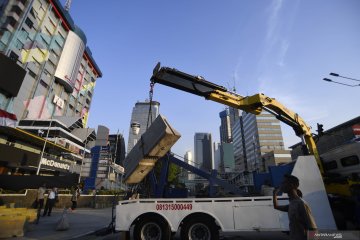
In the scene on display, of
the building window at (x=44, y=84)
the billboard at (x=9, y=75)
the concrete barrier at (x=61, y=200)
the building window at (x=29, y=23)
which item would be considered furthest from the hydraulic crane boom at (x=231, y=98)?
the building window at (x=44, y=84)

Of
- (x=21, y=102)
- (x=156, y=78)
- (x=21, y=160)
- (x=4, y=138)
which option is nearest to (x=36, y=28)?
(x=21, y=102)

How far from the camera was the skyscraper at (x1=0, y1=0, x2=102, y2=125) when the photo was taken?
4156 centimetres

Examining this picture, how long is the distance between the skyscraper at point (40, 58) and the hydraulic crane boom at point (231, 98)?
101 ft

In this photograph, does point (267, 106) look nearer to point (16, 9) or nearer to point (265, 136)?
point (16, 9)

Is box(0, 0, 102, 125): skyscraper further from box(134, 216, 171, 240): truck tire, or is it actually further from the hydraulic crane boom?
box(134, 216, 171, 240): truck tire

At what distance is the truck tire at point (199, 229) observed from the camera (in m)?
6.37

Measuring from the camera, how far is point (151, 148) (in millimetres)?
7391

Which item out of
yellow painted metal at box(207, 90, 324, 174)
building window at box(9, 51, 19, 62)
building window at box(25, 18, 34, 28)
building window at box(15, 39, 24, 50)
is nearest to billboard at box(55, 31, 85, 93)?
building window at box(25, 18, 34, 28)

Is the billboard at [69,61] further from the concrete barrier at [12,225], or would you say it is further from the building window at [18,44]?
the concrete barrier at [12,225]

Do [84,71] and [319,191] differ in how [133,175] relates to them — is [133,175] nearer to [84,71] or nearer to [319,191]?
[319,191]

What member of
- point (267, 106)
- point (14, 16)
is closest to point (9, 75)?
point (14, 16)

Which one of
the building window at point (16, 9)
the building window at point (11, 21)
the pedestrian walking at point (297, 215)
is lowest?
the pedestrian walking at point (297, 215)

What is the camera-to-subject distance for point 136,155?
8.34 metres

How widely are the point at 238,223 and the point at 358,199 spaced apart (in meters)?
3.30
